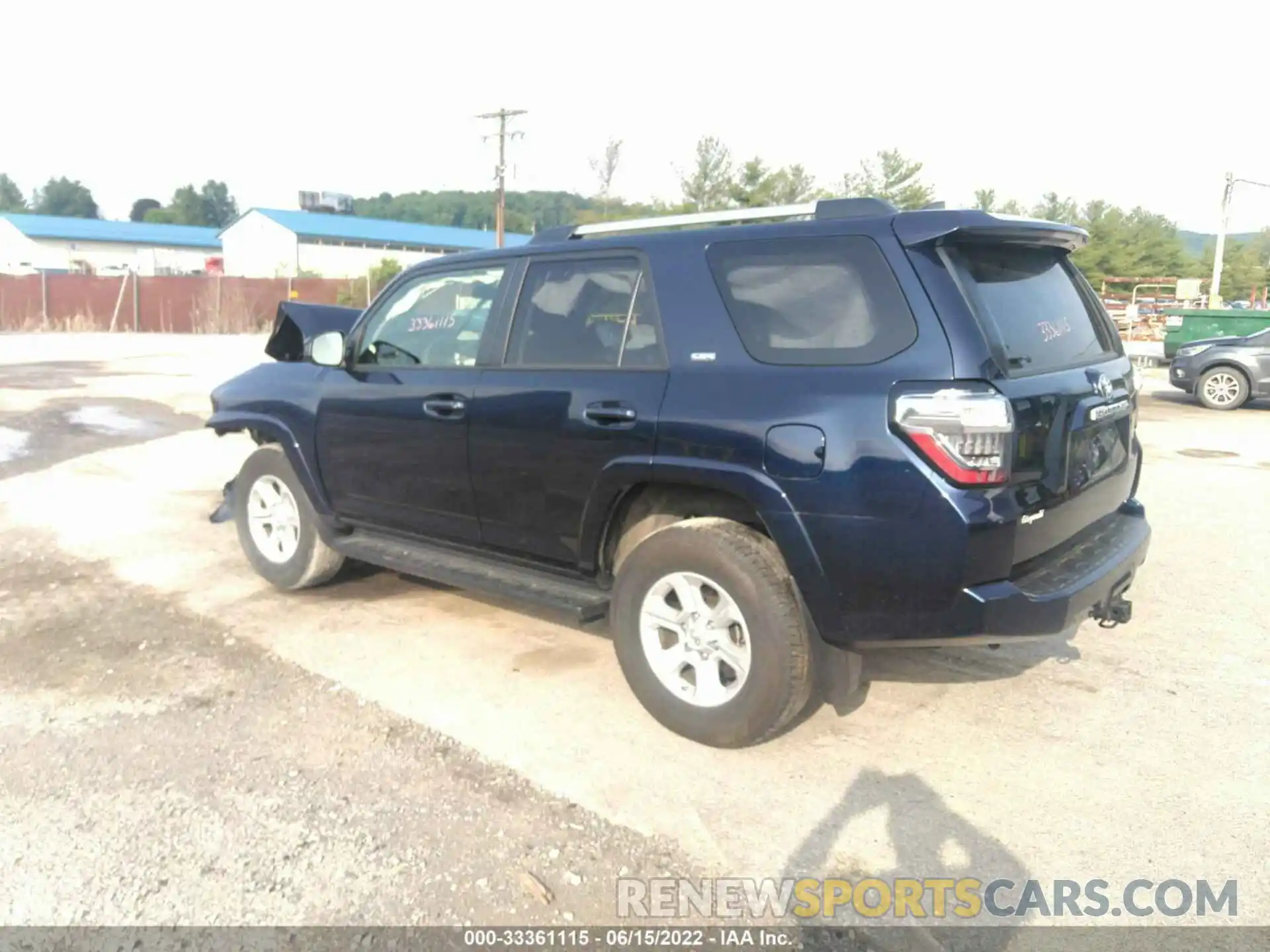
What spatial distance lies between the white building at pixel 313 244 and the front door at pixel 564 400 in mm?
68863

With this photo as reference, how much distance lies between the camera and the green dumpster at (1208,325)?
19125mm

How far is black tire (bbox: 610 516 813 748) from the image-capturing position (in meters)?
3.38

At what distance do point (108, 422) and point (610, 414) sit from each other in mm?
10197

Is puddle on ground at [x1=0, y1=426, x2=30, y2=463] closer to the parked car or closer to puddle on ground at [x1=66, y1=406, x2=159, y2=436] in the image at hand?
puddle on ground at [x1=66, y1=406, x2=159, y2=436]

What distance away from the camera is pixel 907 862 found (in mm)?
2957

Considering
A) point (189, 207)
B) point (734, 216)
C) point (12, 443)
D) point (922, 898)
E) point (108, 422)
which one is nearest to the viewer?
point (922, 898)

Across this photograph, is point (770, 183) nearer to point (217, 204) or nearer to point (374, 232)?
point (374, 232)

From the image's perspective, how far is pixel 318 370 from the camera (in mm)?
5184

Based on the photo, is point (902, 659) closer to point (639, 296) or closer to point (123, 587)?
point (639, 296)

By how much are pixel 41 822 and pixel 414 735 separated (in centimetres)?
A: 122

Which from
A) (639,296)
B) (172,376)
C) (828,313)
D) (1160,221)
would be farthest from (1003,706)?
(1160,221)

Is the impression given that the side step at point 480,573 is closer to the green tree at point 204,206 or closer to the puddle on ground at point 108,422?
the puddle on ground at point 108,422

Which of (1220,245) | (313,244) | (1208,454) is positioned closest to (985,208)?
(1220,245)

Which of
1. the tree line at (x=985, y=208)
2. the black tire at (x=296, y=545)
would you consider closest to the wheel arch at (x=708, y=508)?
the black tire at (x=296, y=545)
